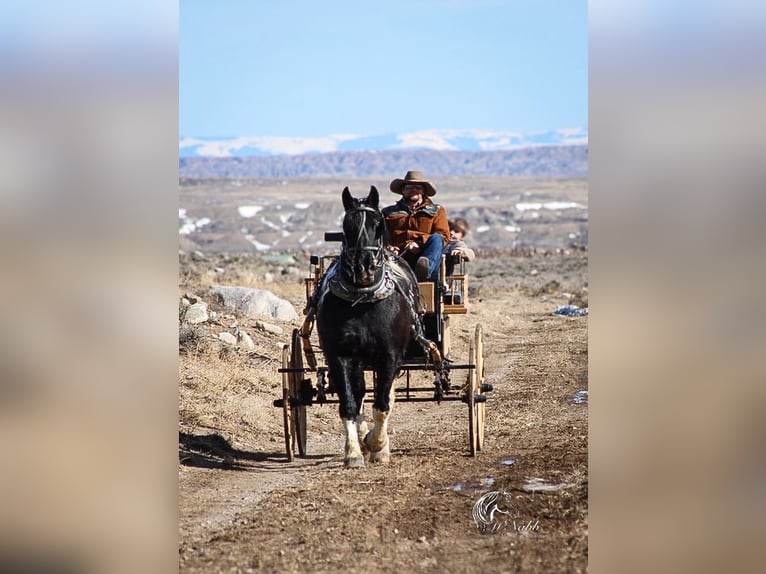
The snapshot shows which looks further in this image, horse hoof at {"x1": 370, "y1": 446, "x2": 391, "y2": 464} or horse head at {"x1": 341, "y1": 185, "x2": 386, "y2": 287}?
horse hoof at {"x1": 370, "y1": 446, "x2": 391, "y2": 464}

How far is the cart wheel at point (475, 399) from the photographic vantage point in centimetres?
1037

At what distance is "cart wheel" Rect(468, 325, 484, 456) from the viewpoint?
10.4 m

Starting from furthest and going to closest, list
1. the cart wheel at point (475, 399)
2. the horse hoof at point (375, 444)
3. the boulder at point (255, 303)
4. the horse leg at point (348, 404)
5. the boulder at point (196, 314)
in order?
the boulder at point (255, 303) → the boulder at point (196, 314) → the cart wheel at point (475, 399) → the horse hoof at point (375, 444) → the horse leg at point (348, 404)

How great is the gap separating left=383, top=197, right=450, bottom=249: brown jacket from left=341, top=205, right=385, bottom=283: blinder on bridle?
5.17ft

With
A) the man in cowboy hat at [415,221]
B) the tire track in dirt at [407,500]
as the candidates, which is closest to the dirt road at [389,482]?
the tire track in dirt at [407,500]

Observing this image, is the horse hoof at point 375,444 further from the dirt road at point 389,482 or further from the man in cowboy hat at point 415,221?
the man in cowboy hat at point 415,221

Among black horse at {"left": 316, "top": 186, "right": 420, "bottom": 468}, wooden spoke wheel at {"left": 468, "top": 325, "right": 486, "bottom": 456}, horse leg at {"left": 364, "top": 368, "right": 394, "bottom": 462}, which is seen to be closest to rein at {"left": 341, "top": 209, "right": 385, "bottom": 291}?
black horse at {"left": 316, "top": 186, "right": 420, "bottom": 468}

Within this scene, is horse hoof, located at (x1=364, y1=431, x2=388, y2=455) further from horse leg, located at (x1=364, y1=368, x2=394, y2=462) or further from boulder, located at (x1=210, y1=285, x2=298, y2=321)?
boulder, located at (x1=210, y1=285, x2=298, y2=321)

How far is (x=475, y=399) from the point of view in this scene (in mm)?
10391
